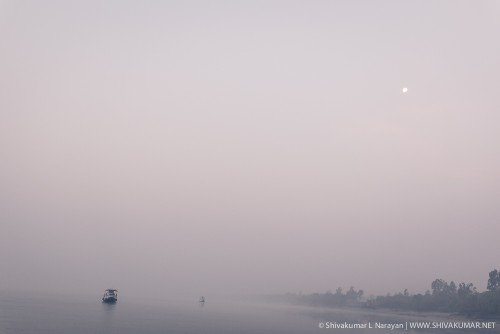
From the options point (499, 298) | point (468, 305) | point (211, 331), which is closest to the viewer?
point (211, 331)

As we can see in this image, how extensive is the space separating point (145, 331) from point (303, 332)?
131 ft

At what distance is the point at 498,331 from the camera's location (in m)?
119

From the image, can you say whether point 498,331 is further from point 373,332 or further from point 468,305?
point 468,305

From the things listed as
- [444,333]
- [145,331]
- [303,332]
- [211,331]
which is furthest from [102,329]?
[444,333]

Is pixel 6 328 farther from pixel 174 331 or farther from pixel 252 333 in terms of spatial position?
pixel 252 333

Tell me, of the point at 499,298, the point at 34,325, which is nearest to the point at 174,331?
the point at 34,325

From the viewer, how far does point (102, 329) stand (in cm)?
9562

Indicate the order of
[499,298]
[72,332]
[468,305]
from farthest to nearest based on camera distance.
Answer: [468,305], [499,298], [72,332]

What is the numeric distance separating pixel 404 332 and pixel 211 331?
53853mm

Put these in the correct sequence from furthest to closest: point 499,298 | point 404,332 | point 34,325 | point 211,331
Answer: point 499,298 < point 404,332 < point 211,331 < point 34,325

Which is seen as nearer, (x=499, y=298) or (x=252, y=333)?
(x=252, y=333)

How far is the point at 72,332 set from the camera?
283 ft

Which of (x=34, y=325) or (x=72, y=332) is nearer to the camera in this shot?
(x=72, y=332)

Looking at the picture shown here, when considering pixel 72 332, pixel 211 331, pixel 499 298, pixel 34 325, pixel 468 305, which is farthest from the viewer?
pixel 468 305
